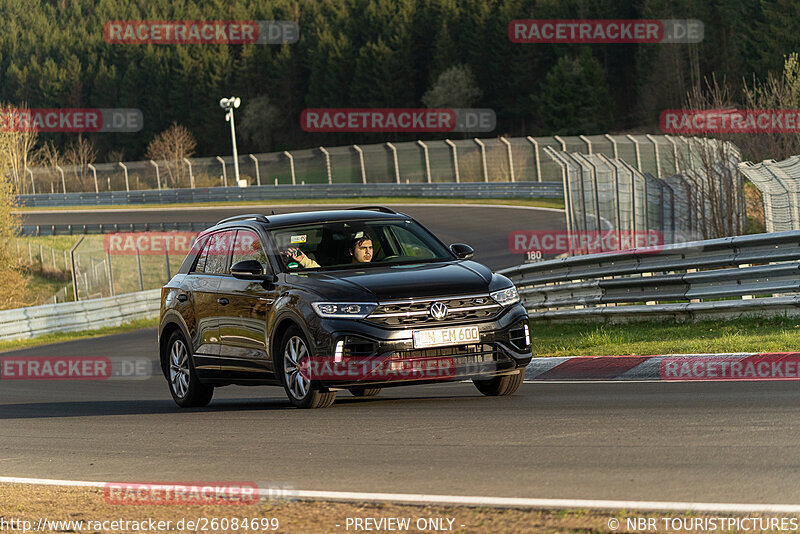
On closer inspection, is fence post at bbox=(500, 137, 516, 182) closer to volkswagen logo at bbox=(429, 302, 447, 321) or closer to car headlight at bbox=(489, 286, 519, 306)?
car headlight at bbox=(489, 286, 519, 306)

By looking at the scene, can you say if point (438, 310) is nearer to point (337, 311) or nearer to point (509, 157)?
point (337, 311)

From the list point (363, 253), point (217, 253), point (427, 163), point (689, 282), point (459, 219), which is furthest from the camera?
point (427, 163)

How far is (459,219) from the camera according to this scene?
49.5 meters

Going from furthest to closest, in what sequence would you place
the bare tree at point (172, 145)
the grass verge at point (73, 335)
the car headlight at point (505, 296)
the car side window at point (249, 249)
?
the bare tree at point (172, 145) → the grass verge at point (73, 335) → the car side window at point (249, 249) → the car headlight at point (505, 296)

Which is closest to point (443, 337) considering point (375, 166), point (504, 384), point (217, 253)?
point (504, 384)

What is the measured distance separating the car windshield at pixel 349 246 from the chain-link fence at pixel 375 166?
3017 centimetres

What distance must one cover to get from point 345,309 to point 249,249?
1997 millimetres

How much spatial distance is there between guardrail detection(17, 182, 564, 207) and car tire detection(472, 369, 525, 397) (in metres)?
44.1

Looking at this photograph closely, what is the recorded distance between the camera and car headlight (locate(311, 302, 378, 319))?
9367 millimetres

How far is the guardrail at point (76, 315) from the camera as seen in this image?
29.4 metres

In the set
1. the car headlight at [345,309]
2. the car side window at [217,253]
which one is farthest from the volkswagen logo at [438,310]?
the car side window at [217,253]

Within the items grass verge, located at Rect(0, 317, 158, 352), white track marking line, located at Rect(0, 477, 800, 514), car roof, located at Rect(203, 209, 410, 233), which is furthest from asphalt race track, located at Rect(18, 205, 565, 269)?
white track marking line, located at Rect(0, 477, 800, 514)

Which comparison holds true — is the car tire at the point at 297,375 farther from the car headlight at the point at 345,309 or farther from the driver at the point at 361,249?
the driver at the point at 361,249

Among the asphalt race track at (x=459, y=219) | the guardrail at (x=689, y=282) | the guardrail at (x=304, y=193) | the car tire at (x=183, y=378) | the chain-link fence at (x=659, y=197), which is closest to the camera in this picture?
the car tire at (x=183, y=378)
